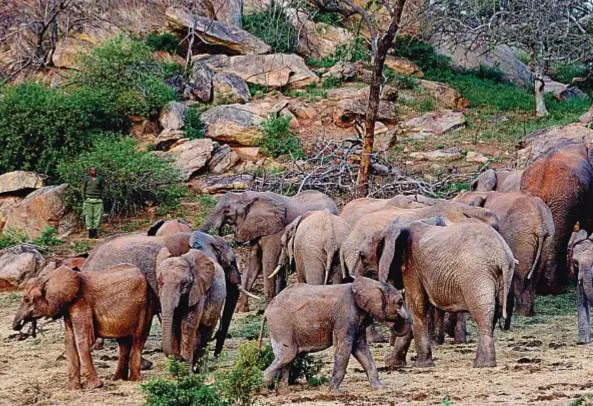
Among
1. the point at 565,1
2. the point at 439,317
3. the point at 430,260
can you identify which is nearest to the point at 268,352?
the point at 430,260

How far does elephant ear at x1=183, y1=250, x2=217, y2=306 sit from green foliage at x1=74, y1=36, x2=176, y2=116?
57.3 feet

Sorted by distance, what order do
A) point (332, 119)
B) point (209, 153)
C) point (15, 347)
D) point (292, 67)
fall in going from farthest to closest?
point (292, 67) < point (332, 119) < point (209, 153) < point (15, 347)

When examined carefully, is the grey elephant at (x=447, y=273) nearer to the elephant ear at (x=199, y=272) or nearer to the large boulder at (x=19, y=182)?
the elephant ear at (x=199, y=272)

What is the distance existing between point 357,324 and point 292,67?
2322 centimetres

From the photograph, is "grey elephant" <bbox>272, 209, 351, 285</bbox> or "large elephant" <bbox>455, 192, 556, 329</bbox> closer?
"grey elephant" <bbox>272, 209, 351, 285</bbox>

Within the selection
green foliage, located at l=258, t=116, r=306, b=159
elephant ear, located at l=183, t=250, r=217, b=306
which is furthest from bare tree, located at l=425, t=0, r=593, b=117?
elephant ear, located at l=183, t=250, r=217, b=306

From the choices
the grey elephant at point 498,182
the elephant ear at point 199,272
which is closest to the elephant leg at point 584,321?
the elephant ear at point 199,272

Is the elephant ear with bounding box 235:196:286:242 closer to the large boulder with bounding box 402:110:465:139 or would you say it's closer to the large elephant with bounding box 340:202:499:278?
the large elephant with bounding box 340:202:499:278

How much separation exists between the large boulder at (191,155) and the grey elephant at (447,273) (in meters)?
14.6

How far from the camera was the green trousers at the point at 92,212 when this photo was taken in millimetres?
22609

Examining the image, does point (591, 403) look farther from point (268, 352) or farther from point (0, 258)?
point (0, 258)

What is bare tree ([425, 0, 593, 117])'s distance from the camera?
100.0ft

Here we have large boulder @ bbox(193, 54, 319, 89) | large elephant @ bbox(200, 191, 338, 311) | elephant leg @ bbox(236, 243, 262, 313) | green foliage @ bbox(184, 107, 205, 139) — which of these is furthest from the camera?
large boulder @ bbox(193, 54, 319, 89)

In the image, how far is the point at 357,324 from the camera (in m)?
10.0
